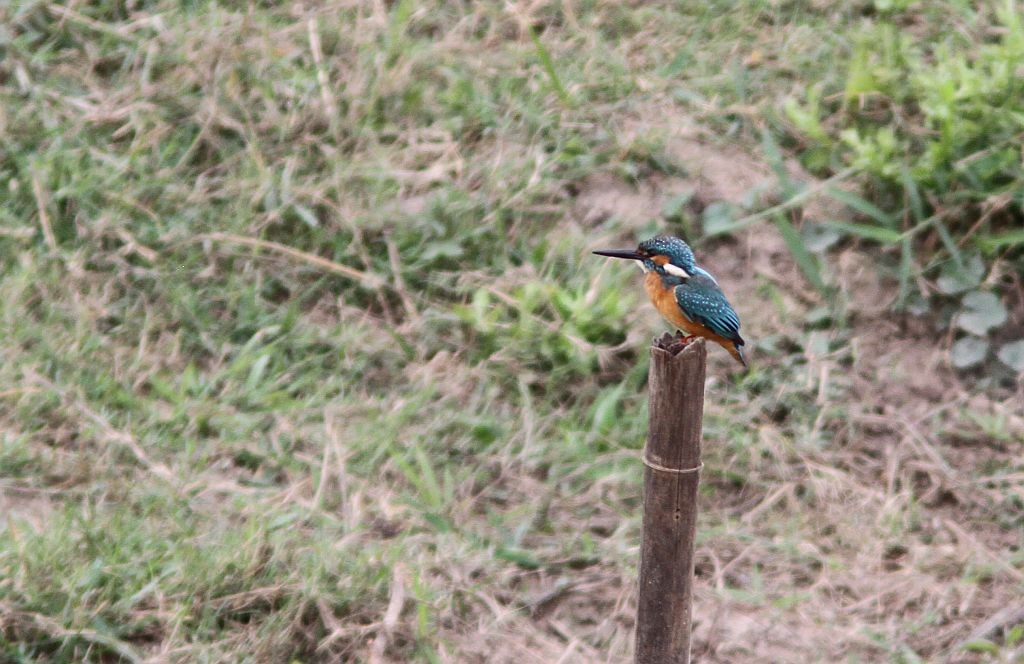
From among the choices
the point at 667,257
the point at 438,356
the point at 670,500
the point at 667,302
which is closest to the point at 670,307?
the point at 667,302

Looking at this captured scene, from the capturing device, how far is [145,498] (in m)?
3.83

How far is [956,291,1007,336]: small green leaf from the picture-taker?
14.6 ft

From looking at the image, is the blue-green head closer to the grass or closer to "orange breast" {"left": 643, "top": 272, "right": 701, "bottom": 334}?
"orange breast" {"left": 643, "top": 272, "right": 701, "bottom": 334}

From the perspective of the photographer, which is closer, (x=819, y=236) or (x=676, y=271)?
(x=676, y=271)

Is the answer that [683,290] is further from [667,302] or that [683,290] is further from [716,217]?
[716,217]

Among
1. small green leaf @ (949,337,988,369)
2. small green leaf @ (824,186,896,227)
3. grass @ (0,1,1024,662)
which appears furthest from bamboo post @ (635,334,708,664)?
small green leaf @ (824,186,896,227)

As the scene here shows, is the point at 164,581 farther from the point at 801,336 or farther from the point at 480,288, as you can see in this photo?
the point at 801,336

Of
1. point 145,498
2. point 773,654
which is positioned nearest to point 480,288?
point 145,498

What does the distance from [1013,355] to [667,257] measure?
1.81 m

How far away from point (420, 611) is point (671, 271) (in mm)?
1072

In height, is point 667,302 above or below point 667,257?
below

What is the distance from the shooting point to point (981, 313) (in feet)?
14.7

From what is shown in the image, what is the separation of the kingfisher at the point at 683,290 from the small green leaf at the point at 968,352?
147 centimetres

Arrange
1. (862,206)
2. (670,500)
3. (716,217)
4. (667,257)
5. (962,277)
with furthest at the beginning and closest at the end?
(716,217)
(862,206)
(962,277)
(667,257)
(670,500)
